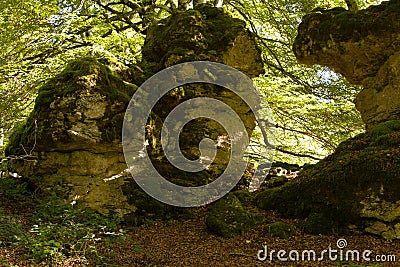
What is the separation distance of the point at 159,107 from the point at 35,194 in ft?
11.5

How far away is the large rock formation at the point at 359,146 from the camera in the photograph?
21.4 feet

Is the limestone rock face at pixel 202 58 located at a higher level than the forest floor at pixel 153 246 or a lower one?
higher

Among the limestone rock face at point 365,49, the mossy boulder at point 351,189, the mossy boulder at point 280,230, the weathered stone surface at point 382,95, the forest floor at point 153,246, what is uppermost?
the limestone rock face at point 365,49

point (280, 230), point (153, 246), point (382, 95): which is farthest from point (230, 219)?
point (382, 95)

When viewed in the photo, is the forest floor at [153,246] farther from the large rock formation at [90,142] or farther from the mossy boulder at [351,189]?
the large rock formation at [90,142]

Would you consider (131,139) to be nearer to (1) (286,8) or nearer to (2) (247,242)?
(2) (247,242)

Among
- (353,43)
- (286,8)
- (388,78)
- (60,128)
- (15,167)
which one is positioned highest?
(286,8)

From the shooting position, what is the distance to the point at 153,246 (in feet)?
22.3

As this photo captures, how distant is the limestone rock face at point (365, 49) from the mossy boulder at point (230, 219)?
397cm

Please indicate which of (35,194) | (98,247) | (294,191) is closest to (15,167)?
(35,194)

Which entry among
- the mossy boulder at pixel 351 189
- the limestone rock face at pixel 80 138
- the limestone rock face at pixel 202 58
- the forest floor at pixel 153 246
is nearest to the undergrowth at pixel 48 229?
the forest floor at pixel 153 246

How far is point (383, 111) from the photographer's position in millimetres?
8875

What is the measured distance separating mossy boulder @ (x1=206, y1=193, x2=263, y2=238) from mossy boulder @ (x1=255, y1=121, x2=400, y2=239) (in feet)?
2.82

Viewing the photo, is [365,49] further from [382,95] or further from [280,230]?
[280,230]
